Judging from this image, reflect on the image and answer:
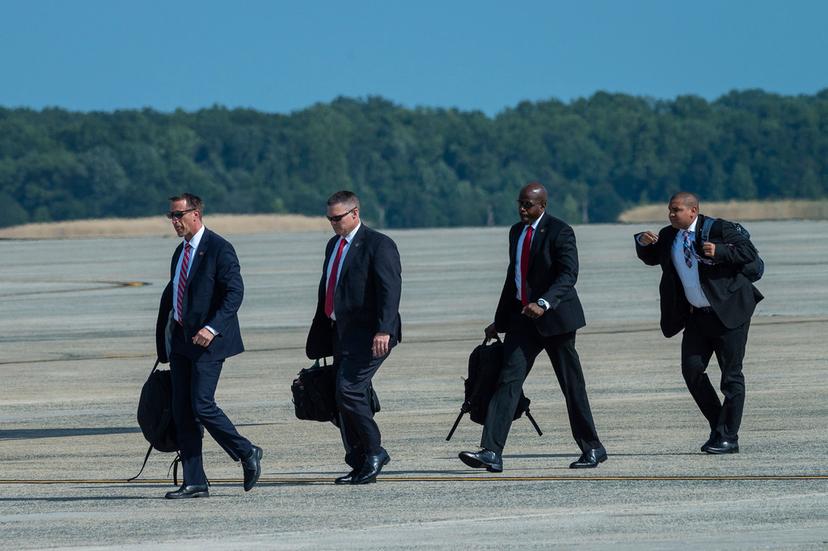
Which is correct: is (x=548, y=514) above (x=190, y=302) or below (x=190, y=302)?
below

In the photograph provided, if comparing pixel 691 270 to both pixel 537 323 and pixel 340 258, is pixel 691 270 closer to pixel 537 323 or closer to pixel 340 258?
pixel 537 323

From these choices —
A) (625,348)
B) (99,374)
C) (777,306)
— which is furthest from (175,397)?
(777,306)

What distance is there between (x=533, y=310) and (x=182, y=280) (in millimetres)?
2104

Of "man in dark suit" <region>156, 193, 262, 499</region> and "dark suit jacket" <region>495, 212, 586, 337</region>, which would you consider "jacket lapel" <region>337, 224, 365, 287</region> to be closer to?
"man in dark suit" <region>156, 193, 262, 499</region>

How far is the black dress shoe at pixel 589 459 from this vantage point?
11477 millimetres

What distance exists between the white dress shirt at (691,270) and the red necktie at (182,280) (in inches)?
128

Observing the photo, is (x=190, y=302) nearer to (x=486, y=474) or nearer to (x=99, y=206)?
(x=486, y=474)

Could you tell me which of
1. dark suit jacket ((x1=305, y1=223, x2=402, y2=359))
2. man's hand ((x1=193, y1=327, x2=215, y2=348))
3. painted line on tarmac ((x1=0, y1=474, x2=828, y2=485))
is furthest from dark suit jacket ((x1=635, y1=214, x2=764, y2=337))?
man's hand ((x1=193, y1=327, x2=215, y2=348))

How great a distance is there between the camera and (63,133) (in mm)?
198875

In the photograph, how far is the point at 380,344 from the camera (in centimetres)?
1085

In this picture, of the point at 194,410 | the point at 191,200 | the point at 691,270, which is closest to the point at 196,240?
the point at 191,200

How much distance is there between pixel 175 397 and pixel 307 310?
1826cm

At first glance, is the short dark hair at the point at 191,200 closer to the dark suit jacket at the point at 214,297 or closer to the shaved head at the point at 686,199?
the dark suit jacket at the point at 214,297

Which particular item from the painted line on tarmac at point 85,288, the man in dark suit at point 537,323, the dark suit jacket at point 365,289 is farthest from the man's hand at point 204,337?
the painted line on tarmac at point 85,288
